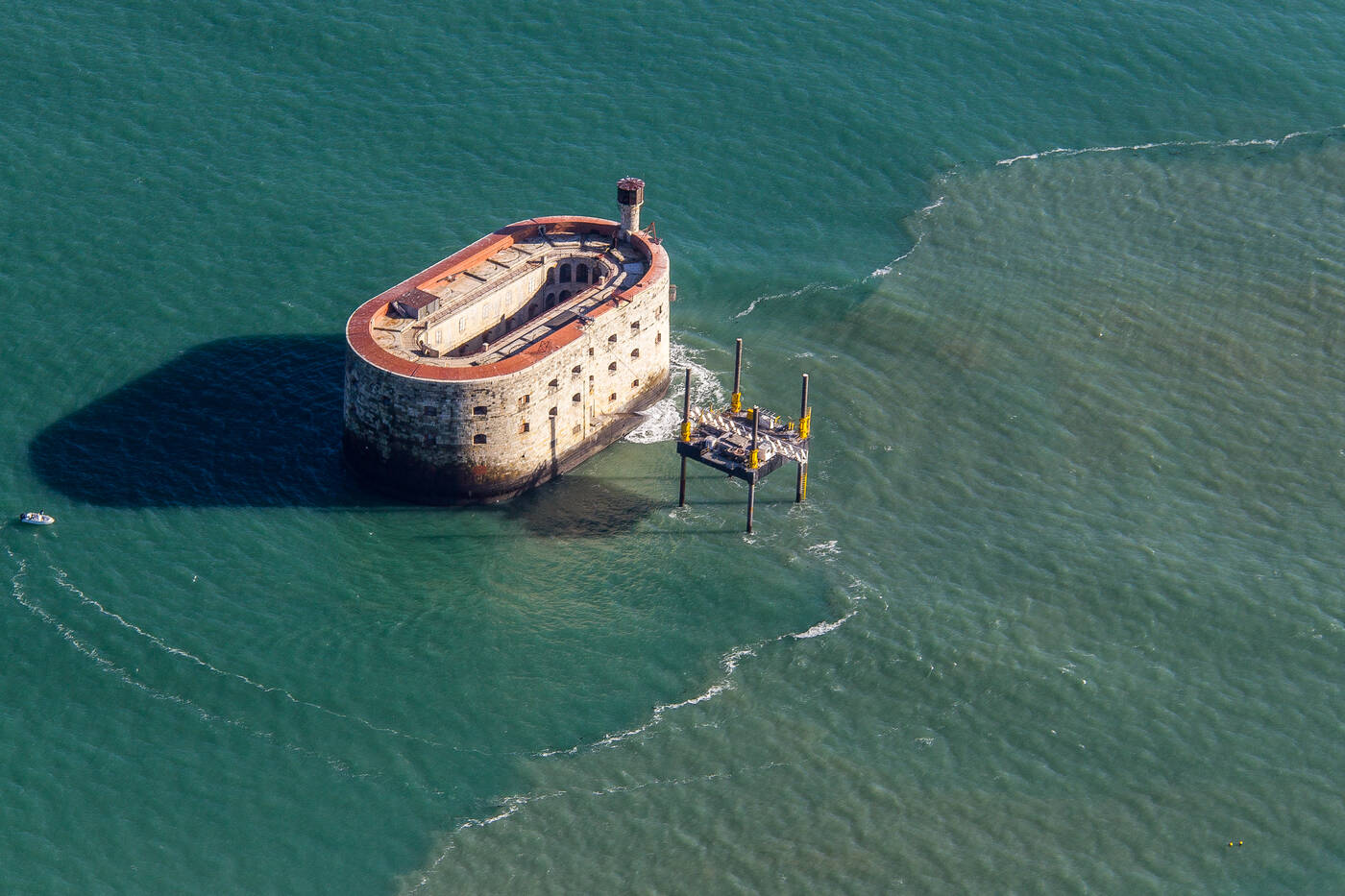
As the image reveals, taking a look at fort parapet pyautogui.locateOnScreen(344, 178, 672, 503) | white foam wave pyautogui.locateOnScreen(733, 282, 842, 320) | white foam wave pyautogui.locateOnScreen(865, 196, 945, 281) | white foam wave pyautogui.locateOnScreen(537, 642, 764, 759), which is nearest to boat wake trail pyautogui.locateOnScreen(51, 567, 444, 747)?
white foam wave pyautogui.locateOnScreen(537, 642, 764, 759)

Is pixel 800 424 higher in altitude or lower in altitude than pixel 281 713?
higher

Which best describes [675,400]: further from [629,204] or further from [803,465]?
[803,465]

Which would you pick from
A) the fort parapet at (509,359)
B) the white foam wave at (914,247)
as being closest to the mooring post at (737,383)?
the fort parapet at (509,359)

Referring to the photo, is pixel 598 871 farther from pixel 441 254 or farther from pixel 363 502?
pixel 441 254

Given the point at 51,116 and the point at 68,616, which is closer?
the point at 68,616

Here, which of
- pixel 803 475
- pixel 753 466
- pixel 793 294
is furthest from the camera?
pixel 793 294

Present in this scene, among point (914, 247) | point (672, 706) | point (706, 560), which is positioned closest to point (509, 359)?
point (706, 560)

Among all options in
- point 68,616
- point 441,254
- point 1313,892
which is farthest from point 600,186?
point 1313,892

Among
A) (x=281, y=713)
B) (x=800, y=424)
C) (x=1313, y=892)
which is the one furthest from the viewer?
(x=800, y=424)
